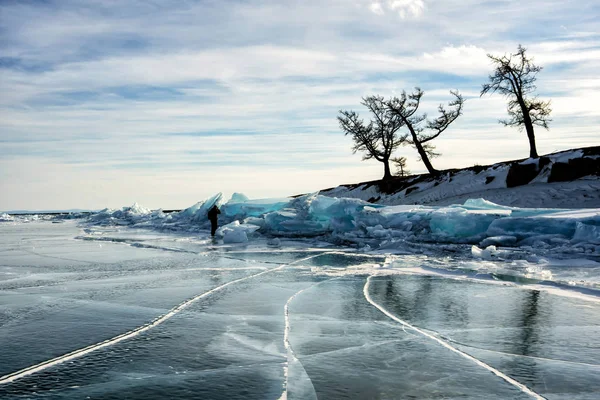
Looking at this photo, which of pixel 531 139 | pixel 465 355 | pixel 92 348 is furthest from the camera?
pixel 531 139

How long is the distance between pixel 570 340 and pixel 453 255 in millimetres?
5822

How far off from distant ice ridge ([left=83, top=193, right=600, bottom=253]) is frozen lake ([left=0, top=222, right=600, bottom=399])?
294 cm

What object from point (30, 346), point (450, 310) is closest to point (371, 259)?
point (450, 310)

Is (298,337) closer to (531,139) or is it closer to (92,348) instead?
(92,348)

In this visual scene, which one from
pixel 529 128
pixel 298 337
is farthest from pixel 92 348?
pixel 529 128

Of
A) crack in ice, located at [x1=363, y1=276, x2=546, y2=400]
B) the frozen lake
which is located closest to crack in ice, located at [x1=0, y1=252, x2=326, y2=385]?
the frozen lake

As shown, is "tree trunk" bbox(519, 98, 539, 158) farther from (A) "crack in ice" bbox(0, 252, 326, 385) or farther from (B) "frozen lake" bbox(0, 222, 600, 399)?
(A) "crack in ice" bbox(0, 252, 326, 385)

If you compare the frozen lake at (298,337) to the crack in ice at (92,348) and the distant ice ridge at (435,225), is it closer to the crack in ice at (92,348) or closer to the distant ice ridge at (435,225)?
the crack in ice at (92,348)

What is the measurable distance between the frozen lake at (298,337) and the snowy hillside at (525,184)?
31.2 feet

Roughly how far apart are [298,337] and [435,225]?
8.69 m

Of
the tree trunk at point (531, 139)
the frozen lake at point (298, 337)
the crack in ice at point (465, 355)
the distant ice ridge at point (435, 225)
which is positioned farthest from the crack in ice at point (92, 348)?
the tree trunk at point (531, 139)

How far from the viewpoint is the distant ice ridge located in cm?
950

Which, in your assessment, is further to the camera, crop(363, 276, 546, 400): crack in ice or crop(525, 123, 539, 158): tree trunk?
crop(525, 123, 539, 158): tree trunk

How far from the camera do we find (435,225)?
11.7 m
